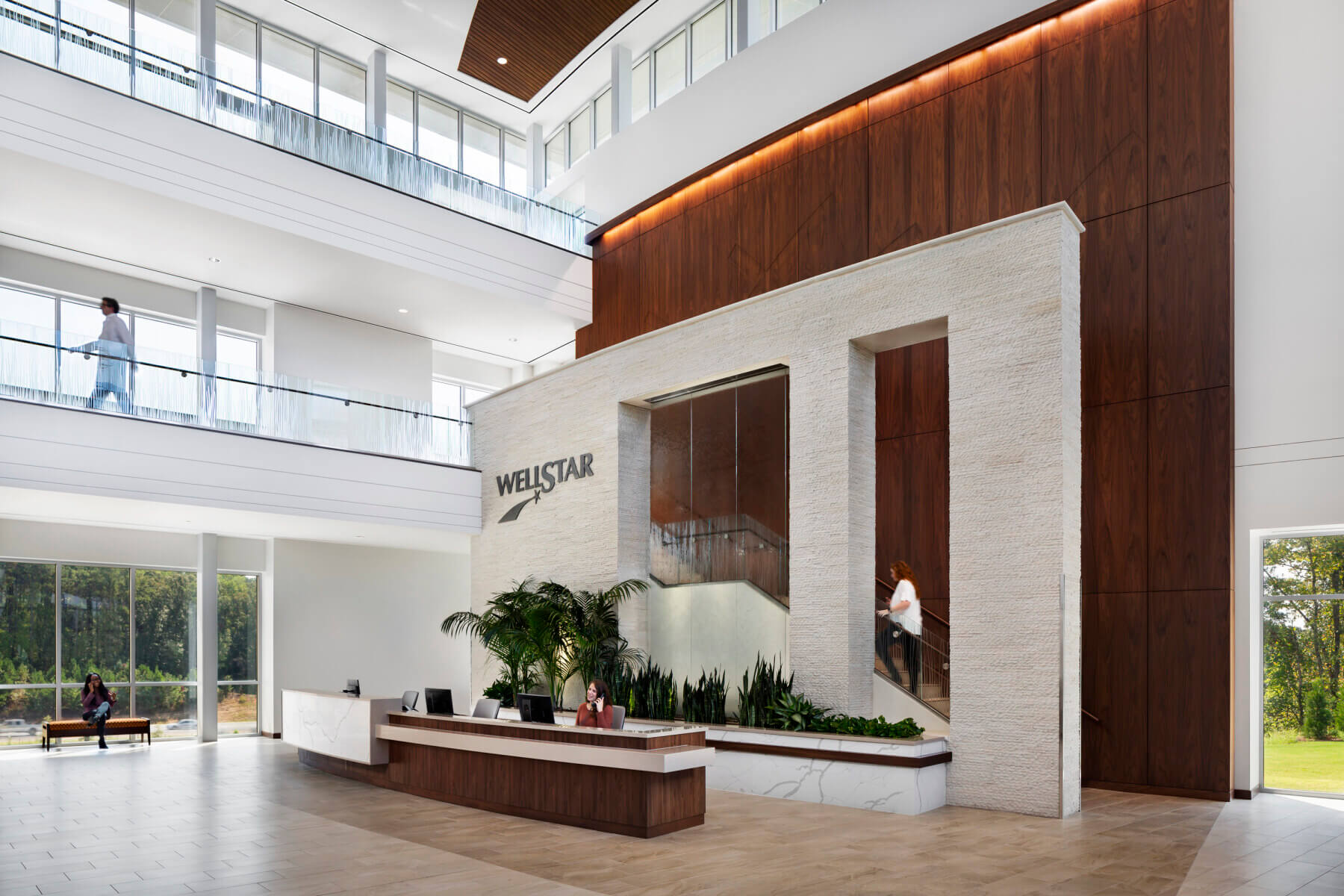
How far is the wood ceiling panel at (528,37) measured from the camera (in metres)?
15.0

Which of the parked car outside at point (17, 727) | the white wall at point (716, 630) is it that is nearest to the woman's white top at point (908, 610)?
the white wall at point (716, 630)

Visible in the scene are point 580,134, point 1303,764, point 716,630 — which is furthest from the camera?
point 580,134

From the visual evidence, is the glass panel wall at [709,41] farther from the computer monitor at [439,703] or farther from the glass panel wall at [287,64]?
the computer monitor at [439,703]

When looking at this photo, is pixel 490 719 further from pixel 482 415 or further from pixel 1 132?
pixel 1 132

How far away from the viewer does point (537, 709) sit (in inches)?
324

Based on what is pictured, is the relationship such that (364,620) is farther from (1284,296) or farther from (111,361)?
(1284,296)

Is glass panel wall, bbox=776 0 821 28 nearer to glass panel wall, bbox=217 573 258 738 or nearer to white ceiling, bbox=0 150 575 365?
white ceiling, bbox=0 150 575 365

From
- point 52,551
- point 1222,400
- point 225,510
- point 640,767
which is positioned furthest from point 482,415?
point 1222,400

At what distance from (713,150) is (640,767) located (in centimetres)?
1073

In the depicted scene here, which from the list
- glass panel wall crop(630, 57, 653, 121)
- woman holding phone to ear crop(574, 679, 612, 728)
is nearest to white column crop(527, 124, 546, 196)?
glass panel wall crop(630, 57, 653, 121)

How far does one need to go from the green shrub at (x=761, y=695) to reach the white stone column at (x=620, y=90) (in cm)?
1116

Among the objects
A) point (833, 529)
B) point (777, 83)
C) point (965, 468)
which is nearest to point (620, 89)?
point (777, 83)

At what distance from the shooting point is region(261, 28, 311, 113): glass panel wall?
16719mm

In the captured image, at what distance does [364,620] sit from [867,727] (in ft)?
37.1
